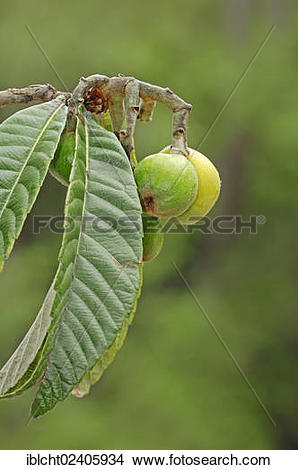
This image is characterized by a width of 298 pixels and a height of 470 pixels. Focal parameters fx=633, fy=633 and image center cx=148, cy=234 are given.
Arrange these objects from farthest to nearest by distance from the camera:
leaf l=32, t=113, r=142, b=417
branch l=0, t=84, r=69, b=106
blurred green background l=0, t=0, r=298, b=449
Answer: blurred green background l=0, t=0, r=298, b=449
branch l=0, t=84, r=69, b=106
leaf l=32, t=113, r=142, b=417

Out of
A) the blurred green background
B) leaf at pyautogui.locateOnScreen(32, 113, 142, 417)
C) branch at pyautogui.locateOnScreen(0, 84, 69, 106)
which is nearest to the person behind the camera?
leaf at pyautogui.locateOnScreen(32, 113, 142, 417)

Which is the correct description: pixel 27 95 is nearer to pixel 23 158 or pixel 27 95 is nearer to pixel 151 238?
pixel 23 158

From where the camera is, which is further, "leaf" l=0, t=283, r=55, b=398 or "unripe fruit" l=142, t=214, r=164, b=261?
"unripe fruit" l=142, t=214, r=164, b=261

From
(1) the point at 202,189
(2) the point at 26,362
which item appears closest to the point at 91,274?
(2) the point at 26,362

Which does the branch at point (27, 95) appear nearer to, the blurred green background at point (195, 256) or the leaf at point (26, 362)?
the leaf at point (26, 362)

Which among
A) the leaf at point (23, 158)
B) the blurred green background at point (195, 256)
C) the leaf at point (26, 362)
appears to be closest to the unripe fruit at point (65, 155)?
the leaf at point (23, 158)

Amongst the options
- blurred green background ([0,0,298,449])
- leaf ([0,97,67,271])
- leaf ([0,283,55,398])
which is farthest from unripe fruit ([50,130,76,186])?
blurred green background ([0,0,298,449])

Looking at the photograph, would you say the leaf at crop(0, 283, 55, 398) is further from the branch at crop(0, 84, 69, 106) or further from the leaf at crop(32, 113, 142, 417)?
the branch at crop(0, 84, 69, 106)
